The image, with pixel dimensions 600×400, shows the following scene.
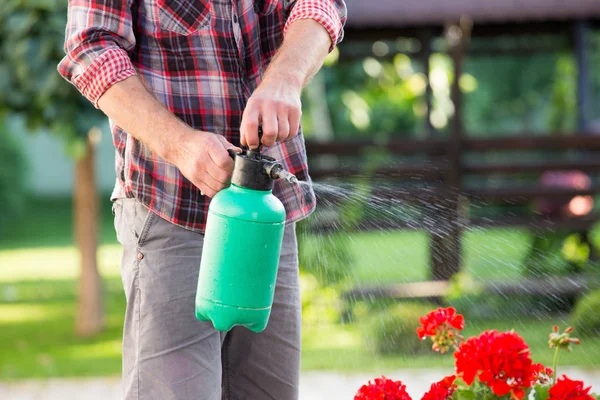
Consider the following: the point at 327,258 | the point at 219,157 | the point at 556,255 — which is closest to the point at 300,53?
the point at 219,157

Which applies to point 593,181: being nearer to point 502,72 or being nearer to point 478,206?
point 478,206

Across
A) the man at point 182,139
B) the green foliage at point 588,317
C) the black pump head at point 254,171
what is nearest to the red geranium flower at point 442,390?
the man at point 182,139

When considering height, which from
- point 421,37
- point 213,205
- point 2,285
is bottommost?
point 2,285

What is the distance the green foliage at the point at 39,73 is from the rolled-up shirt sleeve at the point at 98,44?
3644 mm

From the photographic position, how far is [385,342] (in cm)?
660

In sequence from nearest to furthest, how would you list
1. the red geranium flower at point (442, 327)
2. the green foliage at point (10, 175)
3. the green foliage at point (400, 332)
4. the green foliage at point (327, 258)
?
the red geranium flower at point (442, 327) → the green foliage at point (400, 332) → the green foliage at point (327, 258) → the green foliage at point (10, 175)

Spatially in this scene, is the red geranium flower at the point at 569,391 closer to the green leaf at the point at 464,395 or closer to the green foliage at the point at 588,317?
the green leaf at the point at 464,395

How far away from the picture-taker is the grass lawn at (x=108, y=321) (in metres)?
6.15

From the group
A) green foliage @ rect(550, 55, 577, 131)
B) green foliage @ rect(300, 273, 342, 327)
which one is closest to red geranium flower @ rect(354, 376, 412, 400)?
green foliage @ rect(300, 273, 342, 327)

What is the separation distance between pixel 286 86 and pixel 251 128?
0.55ft

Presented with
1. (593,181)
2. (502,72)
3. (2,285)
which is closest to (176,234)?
(593,181)

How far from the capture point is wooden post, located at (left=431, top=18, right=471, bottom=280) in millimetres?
7422

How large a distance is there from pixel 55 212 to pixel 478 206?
11214 mm

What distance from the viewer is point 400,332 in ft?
21.4
